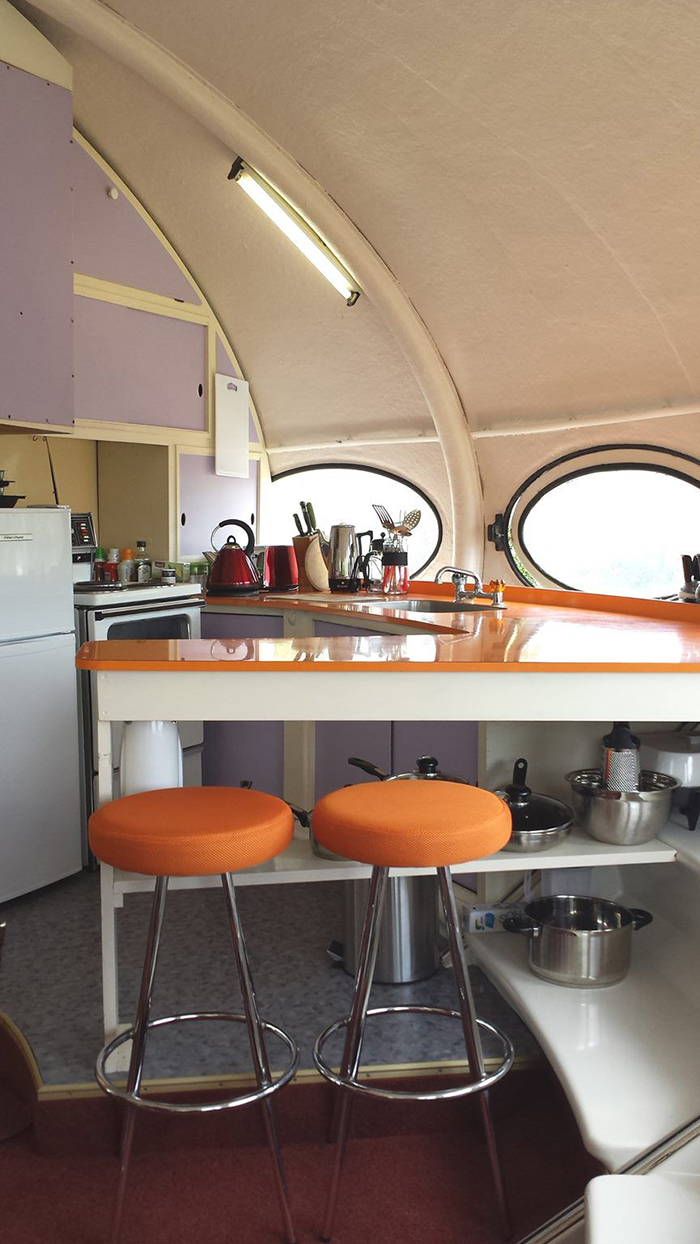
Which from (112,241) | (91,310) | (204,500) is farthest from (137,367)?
(204,500)

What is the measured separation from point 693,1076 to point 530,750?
38.7 inches

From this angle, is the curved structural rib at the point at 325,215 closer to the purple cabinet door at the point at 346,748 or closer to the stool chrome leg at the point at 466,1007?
the purple cabinet door at the point at 346,748

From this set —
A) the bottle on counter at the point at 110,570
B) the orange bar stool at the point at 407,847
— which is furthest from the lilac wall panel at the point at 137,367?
the orange bar stool at the point at 407,847

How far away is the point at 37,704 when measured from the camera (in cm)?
333

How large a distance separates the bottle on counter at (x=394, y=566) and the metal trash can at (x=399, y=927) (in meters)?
2.26

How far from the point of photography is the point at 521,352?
4.05 meters

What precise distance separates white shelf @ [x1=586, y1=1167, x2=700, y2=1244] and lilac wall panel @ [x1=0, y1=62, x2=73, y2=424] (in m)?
3.06

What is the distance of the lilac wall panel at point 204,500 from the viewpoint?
496 centimetres

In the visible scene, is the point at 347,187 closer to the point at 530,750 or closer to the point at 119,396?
the point at 119,396

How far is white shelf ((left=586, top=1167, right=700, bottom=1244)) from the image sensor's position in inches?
60.6

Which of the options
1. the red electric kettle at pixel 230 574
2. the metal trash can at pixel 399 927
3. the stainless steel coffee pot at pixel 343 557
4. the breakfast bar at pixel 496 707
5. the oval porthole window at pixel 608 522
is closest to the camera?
the breakfast bar at pixel 496 707

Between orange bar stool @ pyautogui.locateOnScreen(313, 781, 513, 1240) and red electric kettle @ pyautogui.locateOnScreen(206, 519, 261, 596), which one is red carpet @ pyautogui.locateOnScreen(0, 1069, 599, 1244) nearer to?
orange bar stool @ pyautogui.locateOnScreen(313, 781, 513, 1240)

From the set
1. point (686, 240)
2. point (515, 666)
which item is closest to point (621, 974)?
point (515, 666)

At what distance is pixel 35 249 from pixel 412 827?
2866 mm
